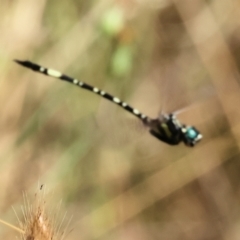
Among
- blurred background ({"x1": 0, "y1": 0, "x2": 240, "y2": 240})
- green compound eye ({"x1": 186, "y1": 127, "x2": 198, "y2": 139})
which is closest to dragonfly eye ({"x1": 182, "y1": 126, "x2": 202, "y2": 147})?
green compound eye ({"x1": 186, "y1": 127, "x2": 198, "y2": 139})

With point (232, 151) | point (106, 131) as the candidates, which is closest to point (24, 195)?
point (106, 131)

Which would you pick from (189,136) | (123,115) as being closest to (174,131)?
(189,136)

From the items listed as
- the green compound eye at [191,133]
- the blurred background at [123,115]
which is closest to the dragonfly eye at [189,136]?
the green compound eye at [191,133]

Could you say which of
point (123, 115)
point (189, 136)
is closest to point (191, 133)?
point (189, 136)

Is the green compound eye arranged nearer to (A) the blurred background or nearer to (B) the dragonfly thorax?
(B) the dragonfly thorax

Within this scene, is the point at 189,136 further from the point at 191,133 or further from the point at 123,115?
the point at 123,115

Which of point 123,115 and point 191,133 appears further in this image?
point 123,115

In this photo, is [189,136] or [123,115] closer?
[189,136]

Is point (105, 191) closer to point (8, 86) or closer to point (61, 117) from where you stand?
point (61, 117)

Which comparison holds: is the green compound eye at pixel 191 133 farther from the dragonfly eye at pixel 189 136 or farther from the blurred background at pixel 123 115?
the blurred background at pixel 123 115
